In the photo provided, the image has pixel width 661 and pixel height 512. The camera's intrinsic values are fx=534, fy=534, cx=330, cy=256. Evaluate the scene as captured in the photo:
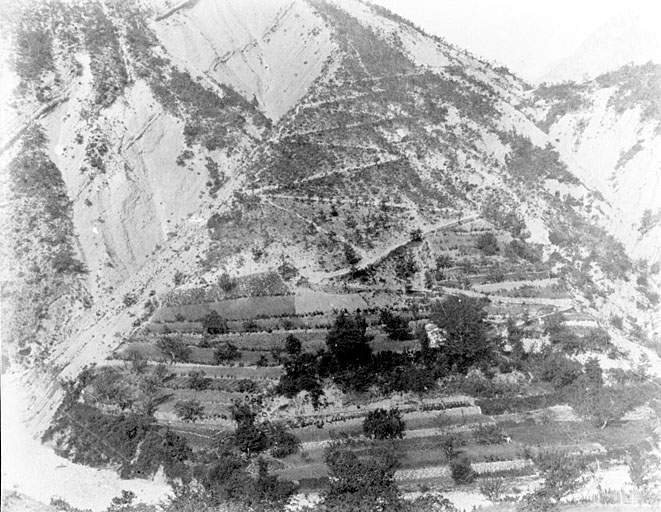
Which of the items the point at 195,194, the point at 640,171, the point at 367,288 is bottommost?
the point at 367,288

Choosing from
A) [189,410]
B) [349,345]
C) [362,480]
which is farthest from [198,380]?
[362,480]

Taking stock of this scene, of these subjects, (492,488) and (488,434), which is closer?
(492,488)

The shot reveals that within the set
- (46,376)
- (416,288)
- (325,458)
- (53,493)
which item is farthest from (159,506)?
(416,288)

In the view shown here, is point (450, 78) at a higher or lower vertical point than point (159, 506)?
higher

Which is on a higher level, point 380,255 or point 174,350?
point 380,255

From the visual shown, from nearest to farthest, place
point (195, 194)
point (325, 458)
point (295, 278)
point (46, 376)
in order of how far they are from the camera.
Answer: point (325, 458), point (46, 376), point (295, 278), point (195, 194)

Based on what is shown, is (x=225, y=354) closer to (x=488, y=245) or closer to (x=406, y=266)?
(x=406, y=266)

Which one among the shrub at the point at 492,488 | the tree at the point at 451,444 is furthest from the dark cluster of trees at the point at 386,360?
the shrub at the point at 492,488

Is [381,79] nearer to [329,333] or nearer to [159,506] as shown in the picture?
[329,333]
